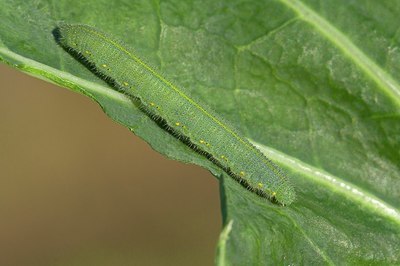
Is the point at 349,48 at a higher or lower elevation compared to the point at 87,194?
higher

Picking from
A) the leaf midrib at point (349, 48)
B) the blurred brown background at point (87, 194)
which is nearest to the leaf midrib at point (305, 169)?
the leaf midrib at point (349, 48)

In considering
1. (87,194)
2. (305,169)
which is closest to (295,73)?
(305,169)

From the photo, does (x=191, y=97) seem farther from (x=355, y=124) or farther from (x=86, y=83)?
(x=355, y=124)

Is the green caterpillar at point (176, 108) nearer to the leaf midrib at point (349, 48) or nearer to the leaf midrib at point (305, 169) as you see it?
the leaf midrib at point (305, 169)

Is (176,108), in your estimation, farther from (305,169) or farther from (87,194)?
(87,194)

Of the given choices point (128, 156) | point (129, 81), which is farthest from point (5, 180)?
point (129, 81)

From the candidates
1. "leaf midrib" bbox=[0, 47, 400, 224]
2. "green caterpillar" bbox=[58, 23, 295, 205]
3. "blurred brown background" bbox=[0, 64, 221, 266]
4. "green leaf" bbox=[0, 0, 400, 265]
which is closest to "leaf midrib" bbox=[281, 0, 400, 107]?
"green leaf" bbox=[0, 0, 400, 265]

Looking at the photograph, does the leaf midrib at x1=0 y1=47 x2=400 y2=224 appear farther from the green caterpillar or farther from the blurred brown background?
the blurred brown background
